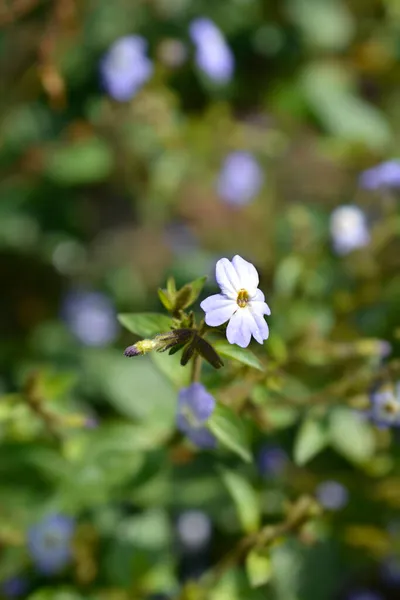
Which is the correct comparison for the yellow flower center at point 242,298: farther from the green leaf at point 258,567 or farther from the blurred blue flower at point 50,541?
the blurred blue flower at point 50,541

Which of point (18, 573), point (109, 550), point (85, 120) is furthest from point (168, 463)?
point (85, 120)

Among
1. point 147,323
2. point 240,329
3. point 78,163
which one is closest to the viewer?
point 240,329

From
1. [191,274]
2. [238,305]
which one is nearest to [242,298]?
[238,305]

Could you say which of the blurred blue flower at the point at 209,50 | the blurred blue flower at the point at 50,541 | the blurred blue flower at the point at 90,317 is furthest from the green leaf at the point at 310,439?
the blurred blue flower at the point at 209,50

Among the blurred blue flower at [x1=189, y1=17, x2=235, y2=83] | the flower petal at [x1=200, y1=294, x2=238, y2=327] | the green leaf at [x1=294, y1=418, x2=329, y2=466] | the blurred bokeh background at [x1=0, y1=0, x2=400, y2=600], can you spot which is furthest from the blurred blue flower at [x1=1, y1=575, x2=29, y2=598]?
the blurred blue flower at [x1=189, y1=17, x2=235, y2=83]

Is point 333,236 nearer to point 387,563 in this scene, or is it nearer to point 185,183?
point 185,183

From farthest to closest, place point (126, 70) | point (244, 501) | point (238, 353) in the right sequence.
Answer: point (126, 70), point (244, 501), point (238, 353)

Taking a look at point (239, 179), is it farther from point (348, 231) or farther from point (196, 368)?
point (196, 368)
